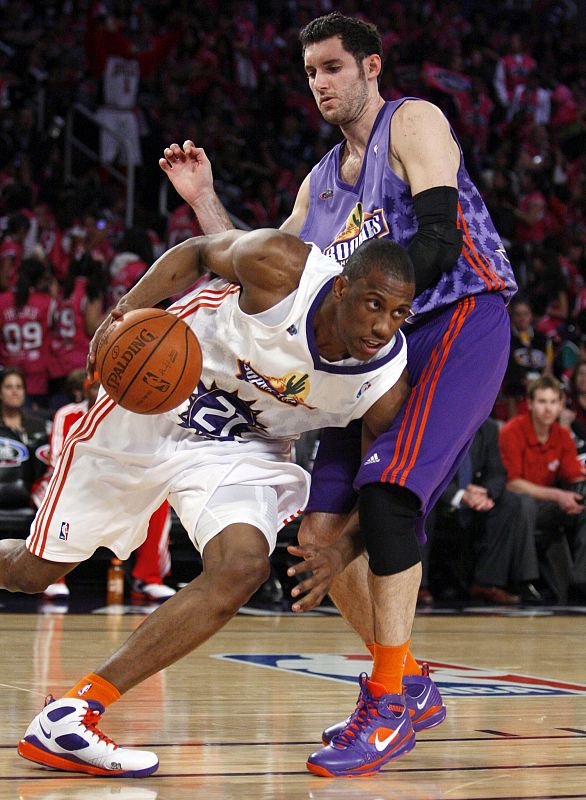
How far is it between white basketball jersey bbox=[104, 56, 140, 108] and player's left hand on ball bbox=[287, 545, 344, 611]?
9.98m

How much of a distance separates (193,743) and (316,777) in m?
0.50

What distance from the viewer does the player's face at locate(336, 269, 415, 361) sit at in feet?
9.72

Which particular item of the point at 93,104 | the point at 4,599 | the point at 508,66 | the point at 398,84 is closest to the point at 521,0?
the point at 508,66

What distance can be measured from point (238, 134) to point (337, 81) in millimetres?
10023

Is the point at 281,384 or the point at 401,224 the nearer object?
the point at 281,384

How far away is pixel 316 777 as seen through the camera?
2.99 metres

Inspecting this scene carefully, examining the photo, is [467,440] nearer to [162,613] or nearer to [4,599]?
[162,613]

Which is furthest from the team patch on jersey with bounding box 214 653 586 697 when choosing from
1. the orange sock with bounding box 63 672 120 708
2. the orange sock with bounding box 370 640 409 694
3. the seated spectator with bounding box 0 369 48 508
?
the seated spectator with bounding box 0 369 48 508

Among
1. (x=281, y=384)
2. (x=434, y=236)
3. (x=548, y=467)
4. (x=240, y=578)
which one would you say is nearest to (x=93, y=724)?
(x=240, y=578)

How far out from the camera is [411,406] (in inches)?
129

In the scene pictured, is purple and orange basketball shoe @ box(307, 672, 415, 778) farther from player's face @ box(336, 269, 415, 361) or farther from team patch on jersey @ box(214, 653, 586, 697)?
team patch on jersey @ box(214, 653, 586, 697)

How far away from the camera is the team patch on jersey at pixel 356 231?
11.5 feet

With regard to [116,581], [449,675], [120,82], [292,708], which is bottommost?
[116,581]

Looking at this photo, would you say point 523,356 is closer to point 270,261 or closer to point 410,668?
point 410,668
